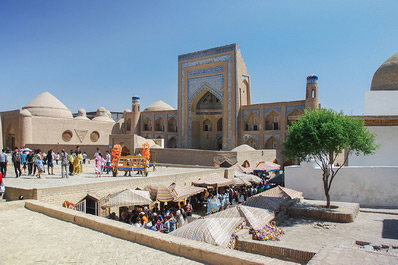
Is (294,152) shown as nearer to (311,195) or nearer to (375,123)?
(311,195)

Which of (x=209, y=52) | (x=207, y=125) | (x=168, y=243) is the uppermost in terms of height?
(x=209, y=52)

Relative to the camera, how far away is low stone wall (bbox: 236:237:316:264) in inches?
218

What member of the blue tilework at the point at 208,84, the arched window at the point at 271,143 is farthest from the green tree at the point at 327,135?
the blue tilework at the point at 208,84

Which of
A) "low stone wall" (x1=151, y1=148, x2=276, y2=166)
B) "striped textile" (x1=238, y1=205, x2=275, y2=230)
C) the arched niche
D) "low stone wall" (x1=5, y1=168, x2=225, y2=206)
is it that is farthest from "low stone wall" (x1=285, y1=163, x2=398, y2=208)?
the arched niche

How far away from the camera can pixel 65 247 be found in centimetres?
505

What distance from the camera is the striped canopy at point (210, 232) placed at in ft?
19.4

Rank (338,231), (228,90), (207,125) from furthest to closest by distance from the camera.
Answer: (207,125) → (228,90) → (338,231)

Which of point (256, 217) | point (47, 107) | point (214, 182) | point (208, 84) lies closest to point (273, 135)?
point (208, 84)

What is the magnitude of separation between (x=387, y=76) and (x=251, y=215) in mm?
12820

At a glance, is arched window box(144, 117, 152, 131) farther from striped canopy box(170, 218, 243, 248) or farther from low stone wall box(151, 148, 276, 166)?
striped canopy box(170, 218, 243, 248)

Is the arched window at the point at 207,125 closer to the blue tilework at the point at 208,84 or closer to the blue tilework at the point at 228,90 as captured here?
the blue tilework at the point at 228,90

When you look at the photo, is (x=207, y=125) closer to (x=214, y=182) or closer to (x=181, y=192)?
(x=214, y=182)

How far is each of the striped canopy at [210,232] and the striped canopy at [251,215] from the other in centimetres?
93

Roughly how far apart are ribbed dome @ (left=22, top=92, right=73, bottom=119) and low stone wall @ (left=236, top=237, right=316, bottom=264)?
88.7 feet
